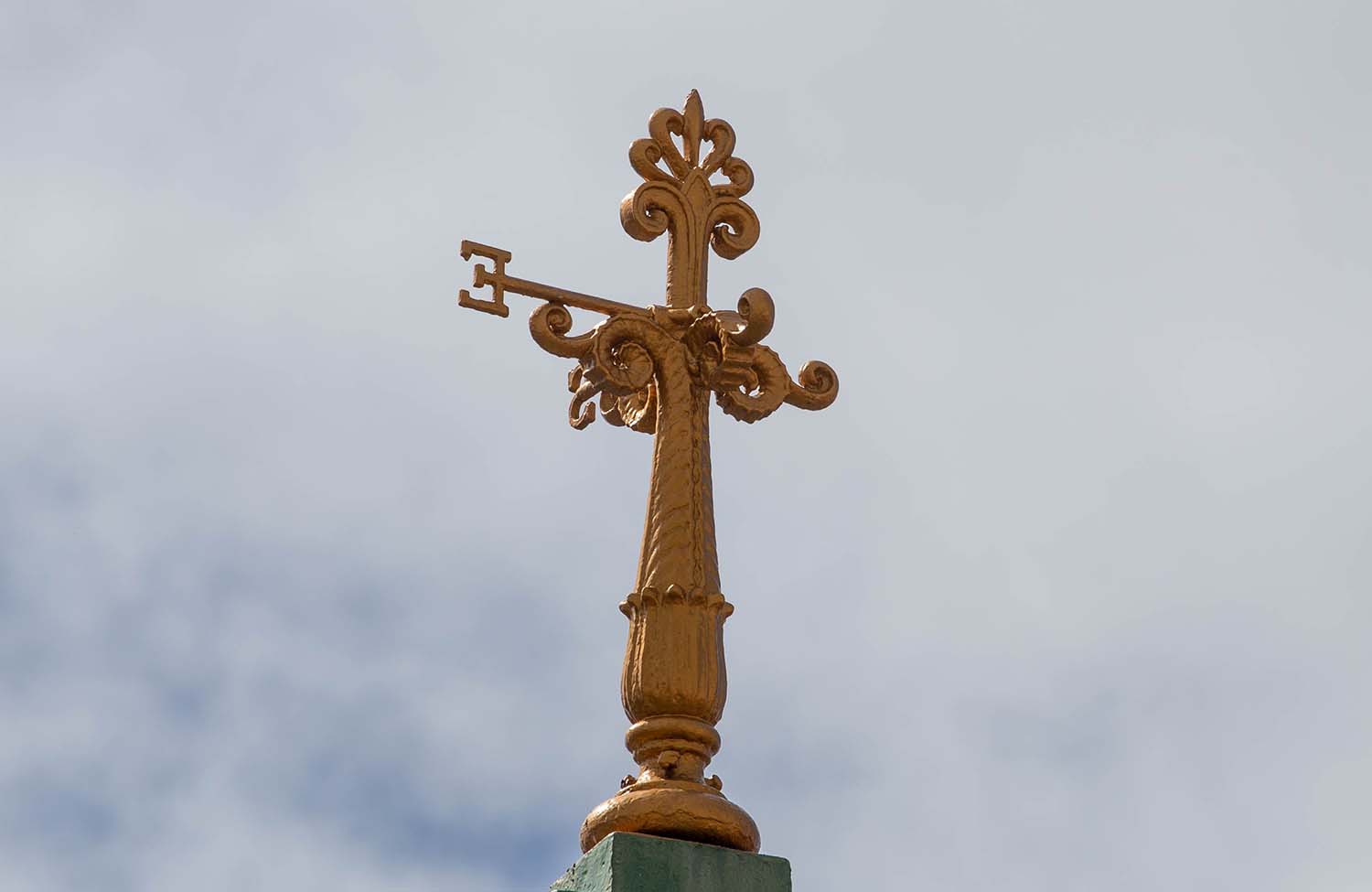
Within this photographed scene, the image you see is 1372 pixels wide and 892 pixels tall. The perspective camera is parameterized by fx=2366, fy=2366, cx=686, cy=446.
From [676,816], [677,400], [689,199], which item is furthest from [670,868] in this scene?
[689,199]

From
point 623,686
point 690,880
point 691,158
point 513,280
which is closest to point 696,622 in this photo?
point 623,686

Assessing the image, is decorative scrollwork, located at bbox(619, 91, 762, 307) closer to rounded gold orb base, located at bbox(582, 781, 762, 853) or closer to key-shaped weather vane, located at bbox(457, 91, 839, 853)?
key-shaped weather vane, located at bbox(457, 91, 839, 853)

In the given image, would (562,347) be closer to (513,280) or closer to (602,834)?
(513,280)

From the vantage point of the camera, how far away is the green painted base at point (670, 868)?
6.77 metres

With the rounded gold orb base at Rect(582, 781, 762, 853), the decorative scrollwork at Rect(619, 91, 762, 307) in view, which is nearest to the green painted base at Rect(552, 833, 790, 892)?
the rounded gold orb base at Rect(582, 781, 762, 853)

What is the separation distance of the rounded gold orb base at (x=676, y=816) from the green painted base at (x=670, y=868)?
0.05 m

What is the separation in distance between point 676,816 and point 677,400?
146 cm

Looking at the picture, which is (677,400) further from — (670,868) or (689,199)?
(670,868)

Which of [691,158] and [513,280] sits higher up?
[691,158]

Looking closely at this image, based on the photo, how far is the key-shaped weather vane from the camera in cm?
711

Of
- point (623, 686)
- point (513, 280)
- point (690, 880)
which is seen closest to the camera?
point (690, 880)

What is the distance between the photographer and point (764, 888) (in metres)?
6.91

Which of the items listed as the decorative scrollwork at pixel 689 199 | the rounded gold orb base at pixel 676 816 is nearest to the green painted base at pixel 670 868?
the rounded gold orb base at pixel 676 816

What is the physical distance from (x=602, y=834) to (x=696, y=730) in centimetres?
44
